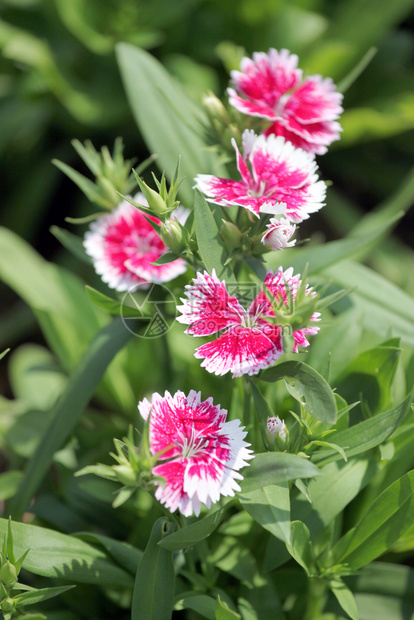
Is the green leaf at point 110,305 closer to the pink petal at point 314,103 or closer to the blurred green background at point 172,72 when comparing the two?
the pink petal at point 314,103

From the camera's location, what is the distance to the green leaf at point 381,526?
0.93 meters

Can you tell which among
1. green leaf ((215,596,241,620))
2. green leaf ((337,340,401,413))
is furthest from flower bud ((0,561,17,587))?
green leaf ((337,340,401,413))

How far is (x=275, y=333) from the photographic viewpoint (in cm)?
79

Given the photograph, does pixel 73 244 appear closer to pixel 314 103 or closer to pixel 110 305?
pixel 110 305

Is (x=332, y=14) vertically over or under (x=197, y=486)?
over

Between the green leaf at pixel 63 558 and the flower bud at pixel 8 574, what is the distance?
0.06m

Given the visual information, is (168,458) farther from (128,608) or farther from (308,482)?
(128,608)

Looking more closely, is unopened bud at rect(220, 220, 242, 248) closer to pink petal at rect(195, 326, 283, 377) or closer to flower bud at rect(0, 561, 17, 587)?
pink petal at rect(195, 326, 283, 377)

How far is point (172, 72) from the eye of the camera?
2.11m

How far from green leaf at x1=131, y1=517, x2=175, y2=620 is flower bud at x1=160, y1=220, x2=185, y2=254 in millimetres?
387

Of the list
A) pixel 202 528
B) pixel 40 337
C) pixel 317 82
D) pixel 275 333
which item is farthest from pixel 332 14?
pixel 202 528

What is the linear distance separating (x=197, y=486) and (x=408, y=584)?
1.99 ft

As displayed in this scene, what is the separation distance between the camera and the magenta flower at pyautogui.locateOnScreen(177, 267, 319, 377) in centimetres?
78

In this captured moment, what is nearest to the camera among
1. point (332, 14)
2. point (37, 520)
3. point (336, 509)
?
point (336, 509)
